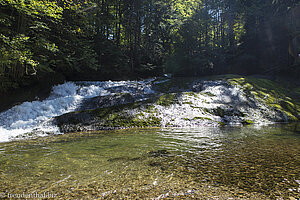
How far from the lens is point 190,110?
991cm

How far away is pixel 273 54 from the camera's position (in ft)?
79.7

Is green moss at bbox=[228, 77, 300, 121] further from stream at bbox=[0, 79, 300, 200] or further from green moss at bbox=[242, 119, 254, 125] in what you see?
stream at bbox=[0, 79, 300, 200]

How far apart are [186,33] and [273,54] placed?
42.9 ft

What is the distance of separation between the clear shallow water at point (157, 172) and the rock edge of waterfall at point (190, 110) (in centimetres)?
391

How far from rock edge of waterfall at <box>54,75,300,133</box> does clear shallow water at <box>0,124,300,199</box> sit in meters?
3.91

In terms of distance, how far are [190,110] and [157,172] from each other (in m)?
7.26

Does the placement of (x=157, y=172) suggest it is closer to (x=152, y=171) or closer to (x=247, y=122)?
(x=152, y=171)

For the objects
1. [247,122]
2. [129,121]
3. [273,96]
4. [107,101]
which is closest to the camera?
[129,121]

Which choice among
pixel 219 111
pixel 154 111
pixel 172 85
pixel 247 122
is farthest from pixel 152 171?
pixel 172 85

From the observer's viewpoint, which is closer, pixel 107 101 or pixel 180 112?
pixel 180 112

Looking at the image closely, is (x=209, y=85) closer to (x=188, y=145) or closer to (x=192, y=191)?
(x=188, y=145)

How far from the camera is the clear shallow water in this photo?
7.67 ft

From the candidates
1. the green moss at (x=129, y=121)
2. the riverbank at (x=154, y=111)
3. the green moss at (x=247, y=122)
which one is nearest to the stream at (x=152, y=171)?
the riverbank at (x=154, y=111)

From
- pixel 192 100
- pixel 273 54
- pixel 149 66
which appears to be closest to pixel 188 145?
pixel 192 100
